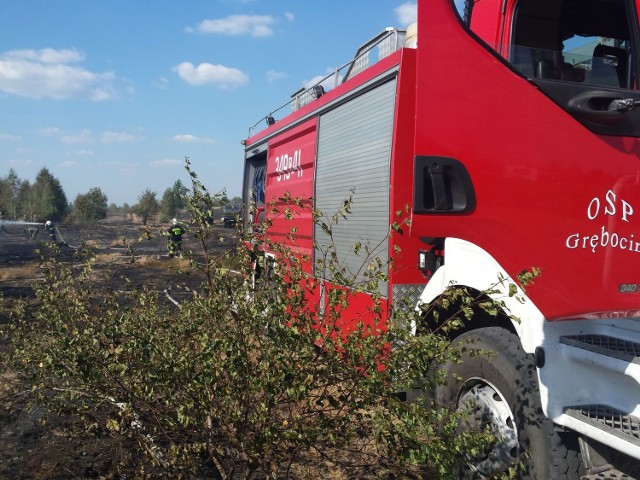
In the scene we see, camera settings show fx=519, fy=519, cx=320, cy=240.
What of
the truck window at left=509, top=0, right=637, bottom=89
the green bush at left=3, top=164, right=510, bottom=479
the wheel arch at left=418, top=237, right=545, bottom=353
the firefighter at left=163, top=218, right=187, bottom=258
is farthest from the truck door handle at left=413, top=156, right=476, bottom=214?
the firefighter at left=163, top=218, right=187, bottom=258

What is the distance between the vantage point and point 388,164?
407 cm

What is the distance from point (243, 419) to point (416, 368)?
0.86 m

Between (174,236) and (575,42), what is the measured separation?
255 cm

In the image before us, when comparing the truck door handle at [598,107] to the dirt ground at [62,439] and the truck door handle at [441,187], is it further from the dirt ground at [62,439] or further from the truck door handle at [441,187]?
the dirt ground at [62,439]

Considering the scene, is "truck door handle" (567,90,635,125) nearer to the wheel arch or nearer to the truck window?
the truck window

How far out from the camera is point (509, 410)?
2.88 meters

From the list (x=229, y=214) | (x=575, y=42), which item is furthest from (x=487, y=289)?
(x=575, y=42)

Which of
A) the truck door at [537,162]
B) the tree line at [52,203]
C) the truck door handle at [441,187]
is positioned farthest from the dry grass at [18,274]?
the tree line at [52,203]

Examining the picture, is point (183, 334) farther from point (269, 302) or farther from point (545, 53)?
point (545, 53)

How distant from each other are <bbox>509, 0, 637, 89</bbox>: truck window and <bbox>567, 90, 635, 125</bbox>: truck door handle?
0.18 metres

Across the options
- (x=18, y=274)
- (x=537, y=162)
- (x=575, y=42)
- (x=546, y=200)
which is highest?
(x=575, y=42)

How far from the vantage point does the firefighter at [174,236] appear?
8.41 feet

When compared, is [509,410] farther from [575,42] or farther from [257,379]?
[575,42]

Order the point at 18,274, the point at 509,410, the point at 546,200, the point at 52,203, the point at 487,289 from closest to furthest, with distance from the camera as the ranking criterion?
the point at 487,289 → the point at 546,200 → the point at 509,410 → the point at 18,274 → the point at 52,203
